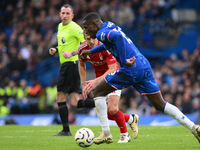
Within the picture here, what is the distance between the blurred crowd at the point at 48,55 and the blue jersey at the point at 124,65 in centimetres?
915

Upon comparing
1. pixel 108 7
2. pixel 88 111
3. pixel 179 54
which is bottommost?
pixel 88 111

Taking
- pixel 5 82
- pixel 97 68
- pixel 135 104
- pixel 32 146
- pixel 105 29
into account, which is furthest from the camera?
pixel 5 82

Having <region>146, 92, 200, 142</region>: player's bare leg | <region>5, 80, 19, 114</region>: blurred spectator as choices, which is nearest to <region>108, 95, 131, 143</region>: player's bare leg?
<region>146, 92, 200, 142</region>: player's bare leg

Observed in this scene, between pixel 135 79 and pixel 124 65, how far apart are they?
0.29 metres

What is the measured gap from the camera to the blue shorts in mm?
7785

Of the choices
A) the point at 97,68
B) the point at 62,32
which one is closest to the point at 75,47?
the point at 62,32

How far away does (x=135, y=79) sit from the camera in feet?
25.6

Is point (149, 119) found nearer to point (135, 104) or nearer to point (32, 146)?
point (135, 104)

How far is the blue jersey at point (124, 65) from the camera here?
25.2 ft

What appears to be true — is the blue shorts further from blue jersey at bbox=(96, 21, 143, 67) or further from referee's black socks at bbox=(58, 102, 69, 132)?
referee's black socks at bbox=(58, 102, 69, 132)

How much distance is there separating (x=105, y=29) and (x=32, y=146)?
100 inches

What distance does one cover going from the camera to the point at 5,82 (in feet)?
71.2

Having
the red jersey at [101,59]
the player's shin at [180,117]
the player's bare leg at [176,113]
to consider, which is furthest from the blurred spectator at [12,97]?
the player's shin at [180,117]

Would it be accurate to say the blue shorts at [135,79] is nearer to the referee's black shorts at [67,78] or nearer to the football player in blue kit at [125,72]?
the football player in blue kit at [125,72]
